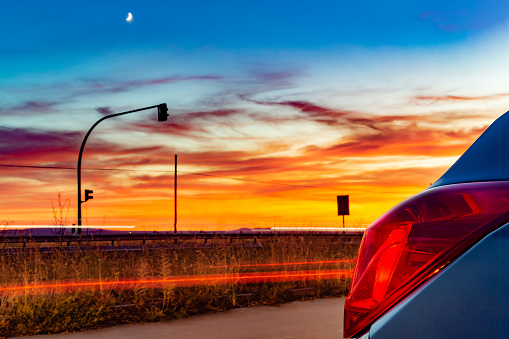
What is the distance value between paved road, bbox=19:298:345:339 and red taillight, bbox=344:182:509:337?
5403 mm

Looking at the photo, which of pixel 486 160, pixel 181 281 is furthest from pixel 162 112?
pixel 486 160

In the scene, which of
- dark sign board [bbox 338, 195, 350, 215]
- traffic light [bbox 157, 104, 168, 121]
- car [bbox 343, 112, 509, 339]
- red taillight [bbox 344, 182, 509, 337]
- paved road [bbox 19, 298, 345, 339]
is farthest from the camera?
dark sign board [bbox 338, 195, 350, 215]

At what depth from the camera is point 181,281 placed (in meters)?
10.3

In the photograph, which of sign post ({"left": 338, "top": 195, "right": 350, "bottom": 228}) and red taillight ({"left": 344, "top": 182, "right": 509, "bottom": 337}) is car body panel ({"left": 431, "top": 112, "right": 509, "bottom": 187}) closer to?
red taillight ({"left": 344, "top": 182, "right": 509, "bottom": 337})

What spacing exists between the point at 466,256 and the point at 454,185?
0.30m

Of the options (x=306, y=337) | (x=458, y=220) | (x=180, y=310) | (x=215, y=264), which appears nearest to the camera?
(x=458, y=220)

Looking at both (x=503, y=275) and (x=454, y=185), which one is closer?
(x=503, y=275)

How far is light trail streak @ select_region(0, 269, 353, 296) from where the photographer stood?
920 centimetres

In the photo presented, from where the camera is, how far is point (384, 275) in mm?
1898

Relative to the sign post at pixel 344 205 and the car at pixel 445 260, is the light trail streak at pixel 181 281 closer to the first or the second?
the car at pixel 445 260

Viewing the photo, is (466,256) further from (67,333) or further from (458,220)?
(67,333)

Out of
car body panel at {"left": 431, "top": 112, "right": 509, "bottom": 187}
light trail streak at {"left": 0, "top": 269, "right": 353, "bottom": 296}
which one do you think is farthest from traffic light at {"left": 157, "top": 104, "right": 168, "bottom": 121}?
car body panel at {"left": 431, "top": 112, "right": 509, "bottom": 187}

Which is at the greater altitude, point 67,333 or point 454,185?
point 454,185

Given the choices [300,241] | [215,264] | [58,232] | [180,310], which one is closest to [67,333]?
[180,310]
